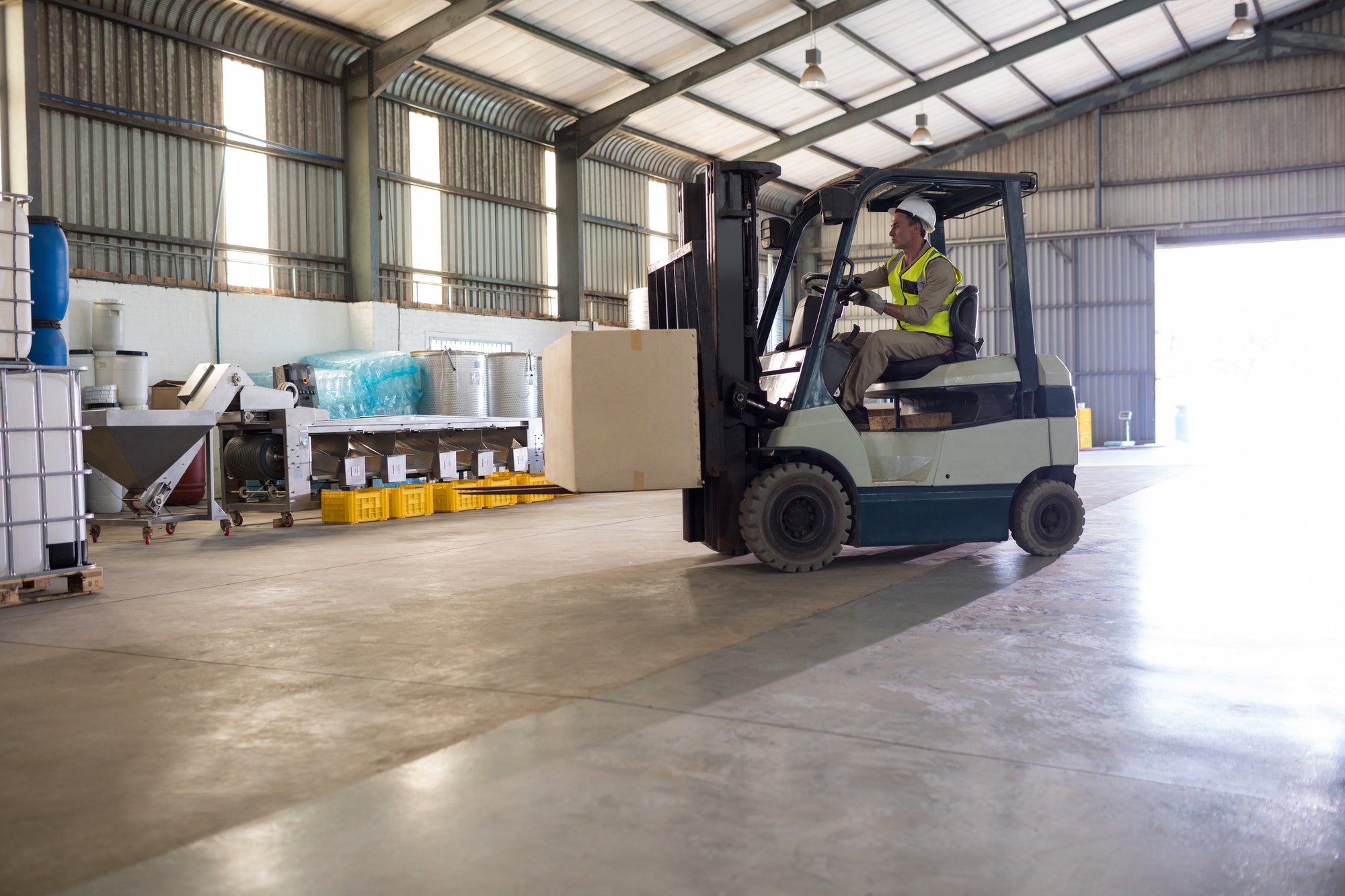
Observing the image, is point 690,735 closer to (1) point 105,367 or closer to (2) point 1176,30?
(1) point 105,367

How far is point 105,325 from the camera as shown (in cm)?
1268

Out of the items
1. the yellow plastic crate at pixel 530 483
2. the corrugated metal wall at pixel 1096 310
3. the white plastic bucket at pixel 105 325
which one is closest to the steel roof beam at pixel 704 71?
the yellow plastic crate at pixel 530 483

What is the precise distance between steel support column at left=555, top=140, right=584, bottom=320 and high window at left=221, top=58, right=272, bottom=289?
6373 mm

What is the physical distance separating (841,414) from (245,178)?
1203 cm

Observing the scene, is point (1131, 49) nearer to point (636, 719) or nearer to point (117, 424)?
point (117, 424)

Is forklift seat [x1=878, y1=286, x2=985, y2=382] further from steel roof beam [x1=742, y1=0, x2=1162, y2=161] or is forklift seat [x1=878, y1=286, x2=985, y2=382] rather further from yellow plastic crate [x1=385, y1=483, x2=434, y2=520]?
steel roof beam [x1=742, y1=0, x2=1162, y2=161]

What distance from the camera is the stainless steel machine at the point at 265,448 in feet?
31.0

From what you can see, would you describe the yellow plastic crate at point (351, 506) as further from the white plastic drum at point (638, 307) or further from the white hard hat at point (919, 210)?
the white plastic drum at point (638, 307)

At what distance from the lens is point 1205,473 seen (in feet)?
50.2

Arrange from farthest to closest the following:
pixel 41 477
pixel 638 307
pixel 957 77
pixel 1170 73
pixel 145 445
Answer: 1. pixel 1170 73
2. pixel 957 77
3. pixel 638 307
4. pixel 145 445
5. pixel 41 477

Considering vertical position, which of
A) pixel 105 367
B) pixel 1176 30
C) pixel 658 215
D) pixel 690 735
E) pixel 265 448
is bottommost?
pixel 690 735

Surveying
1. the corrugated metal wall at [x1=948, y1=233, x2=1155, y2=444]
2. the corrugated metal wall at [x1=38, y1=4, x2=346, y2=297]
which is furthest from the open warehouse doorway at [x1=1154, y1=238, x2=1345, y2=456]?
the corrugated metal wall at [x1=38, y1=4, x2=346, y2=297]

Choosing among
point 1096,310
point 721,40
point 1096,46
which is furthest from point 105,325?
point 1096,310

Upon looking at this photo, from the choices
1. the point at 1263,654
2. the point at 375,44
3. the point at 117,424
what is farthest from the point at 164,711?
the point at 375,44
